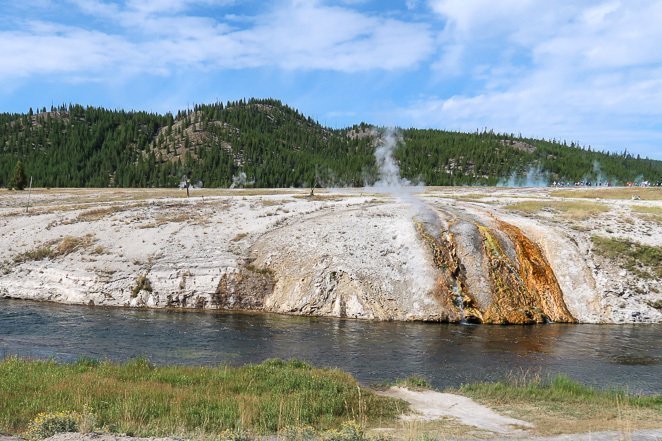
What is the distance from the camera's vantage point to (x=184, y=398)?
13.6m

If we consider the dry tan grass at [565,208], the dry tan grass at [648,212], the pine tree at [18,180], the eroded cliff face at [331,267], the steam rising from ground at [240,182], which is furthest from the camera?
the steam rising from ground at [240,182]

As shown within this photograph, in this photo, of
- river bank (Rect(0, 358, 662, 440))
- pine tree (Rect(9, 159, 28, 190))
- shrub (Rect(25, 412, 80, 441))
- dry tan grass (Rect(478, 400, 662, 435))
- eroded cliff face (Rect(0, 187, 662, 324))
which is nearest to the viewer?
shrub (Rect(25, 412, 80, 441))

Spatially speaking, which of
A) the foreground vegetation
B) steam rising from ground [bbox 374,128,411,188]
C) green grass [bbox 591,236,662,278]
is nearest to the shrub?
the foreground vegetation

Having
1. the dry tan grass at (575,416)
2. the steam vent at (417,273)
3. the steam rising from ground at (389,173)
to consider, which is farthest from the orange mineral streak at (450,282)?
the steam rising from ground at (389,173)

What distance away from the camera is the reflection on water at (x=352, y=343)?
21.8 metres

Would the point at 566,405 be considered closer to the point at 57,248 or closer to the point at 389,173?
the point at 57,248

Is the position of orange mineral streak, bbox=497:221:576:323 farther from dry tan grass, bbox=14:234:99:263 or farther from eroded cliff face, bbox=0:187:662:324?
dry tan grass, bbox=14:234:99:263

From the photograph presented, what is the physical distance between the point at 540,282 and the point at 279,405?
85.2 ft

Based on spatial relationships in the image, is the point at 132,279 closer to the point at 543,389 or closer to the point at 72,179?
the point at 543,389

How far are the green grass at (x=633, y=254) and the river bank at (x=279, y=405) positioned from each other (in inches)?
852

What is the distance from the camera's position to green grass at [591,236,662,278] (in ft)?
119

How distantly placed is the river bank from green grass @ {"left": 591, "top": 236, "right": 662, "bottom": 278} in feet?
71.0

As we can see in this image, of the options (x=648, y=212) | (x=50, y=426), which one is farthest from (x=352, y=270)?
(x=648, y=212)

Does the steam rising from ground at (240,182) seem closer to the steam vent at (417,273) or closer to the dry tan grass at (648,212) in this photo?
the dry tan grass at (648,212)
